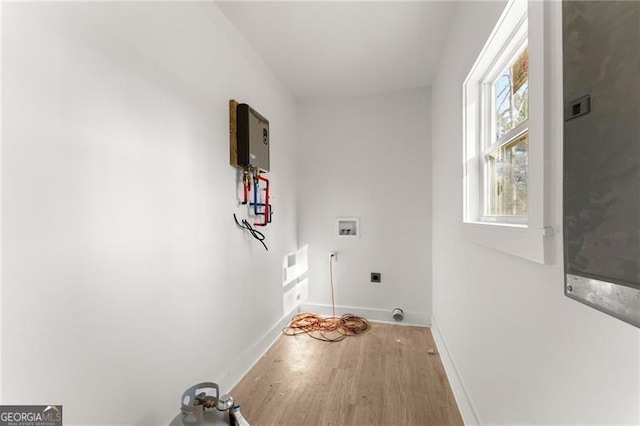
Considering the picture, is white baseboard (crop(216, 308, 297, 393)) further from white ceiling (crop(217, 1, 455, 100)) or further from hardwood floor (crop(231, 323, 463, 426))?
white ceiling (crop(217, 1, 455, 100))

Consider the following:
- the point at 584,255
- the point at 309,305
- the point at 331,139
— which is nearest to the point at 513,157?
the point at 584,255

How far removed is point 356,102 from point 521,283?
2.60m

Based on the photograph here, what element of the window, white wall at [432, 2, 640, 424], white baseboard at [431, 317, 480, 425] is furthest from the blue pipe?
white baseboard at [431, 317, 480, 425]

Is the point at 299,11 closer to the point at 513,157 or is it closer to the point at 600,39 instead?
the point at 513,157

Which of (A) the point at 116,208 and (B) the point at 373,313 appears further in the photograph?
(B) the point at 373,313

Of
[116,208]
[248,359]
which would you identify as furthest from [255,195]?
[248,359]

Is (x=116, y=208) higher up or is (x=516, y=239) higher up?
(x=116, y=208)

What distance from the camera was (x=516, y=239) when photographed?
924mm

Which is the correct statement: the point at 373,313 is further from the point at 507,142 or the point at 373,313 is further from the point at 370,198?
the point at 507,142

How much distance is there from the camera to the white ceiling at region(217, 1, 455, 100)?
1.78 meters

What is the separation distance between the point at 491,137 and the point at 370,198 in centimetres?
160

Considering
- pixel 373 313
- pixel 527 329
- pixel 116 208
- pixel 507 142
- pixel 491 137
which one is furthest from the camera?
pixel 373 313

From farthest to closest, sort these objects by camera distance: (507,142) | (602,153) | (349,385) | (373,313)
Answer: (373,313) → (349,385) → (507,142) → (602,153)

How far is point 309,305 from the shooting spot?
3172 mm
